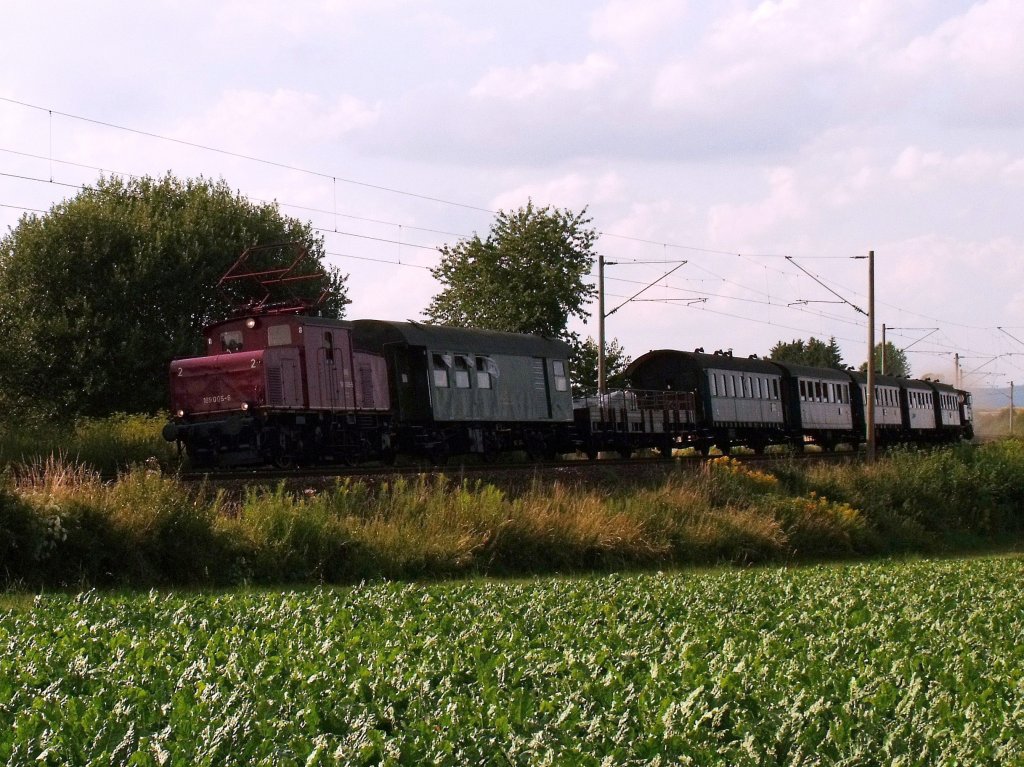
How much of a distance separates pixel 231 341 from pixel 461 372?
627 cm

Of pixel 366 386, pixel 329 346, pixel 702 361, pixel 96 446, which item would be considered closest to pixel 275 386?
pixel 329 346

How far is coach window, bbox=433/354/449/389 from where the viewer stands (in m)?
29.2

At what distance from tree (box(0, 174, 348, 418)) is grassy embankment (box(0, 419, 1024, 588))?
15.0 metres

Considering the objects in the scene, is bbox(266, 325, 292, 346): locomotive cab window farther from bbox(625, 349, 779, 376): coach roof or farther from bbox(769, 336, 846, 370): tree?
bbox(769, 336, 846, 370): tree

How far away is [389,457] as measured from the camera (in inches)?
1134

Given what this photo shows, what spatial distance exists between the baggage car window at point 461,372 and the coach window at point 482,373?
1.52 ft

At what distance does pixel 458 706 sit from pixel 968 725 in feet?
10.3

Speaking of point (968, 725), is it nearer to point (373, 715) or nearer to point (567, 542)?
point (373, 715)

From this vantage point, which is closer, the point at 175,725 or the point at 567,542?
the point at 175,725

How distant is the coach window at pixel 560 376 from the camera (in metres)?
34.2

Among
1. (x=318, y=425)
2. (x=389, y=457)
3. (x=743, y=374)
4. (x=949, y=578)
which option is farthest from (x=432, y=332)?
(x=743, y=374)

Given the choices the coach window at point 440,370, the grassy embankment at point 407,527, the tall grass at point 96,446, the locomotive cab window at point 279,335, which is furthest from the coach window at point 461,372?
the tall grass at point 96,446

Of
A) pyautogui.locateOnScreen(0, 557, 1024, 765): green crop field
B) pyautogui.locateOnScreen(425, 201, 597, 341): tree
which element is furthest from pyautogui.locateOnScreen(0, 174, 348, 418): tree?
pyautogui.locateOnScreen(0, 557, 1024, 765): green crop field

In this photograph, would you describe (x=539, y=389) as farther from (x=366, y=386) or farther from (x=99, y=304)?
(x=99, y=304)
